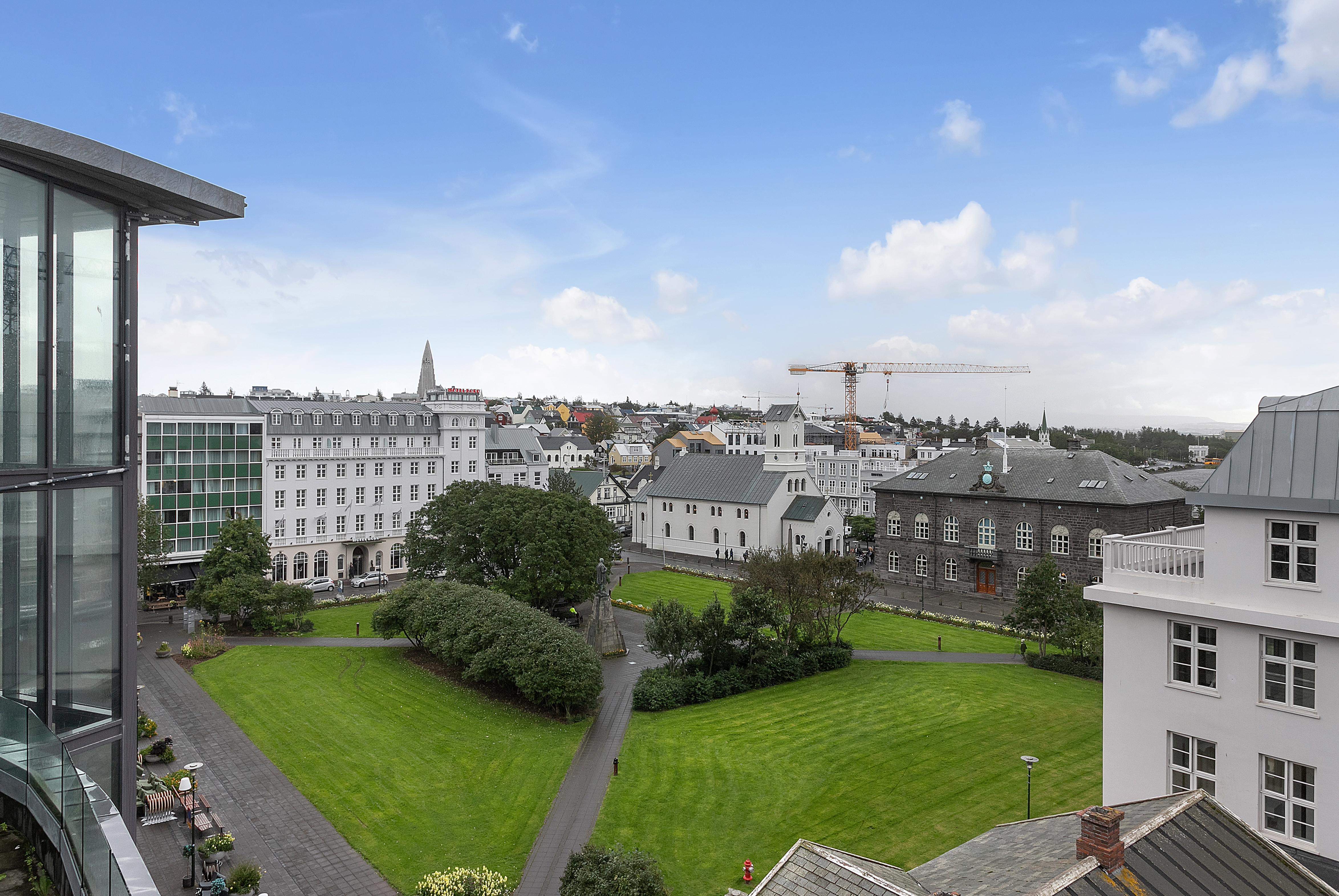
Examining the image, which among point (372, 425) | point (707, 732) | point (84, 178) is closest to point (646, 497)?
point (372, 425)

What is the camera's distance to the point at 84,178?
33.3 ft

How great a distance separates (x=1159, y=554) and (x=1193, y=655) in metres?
1.96

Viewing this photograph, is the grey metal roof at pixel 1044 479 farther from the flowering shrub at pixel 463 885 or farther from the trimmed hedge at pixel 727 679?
the flowering shrub at pixel 463 885

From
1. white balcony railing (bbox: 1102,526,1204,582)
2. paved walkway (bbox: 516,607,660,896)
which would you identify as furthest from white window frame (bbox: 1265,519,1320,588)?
paved walkway (bbox: 516,607,660,896)

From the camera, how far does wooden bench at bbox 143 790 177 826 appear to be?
21.4 metres

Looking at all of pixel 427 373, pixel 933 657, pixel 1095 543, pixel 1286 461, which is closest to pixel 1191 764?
pixel 1286 461

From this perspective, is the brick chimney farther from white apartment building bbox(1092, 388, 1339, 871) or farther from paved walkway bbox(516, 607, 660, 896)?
paved walkway bbox(516, 607, 660, 896)

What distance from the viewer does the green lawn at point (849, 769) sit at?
20797mm

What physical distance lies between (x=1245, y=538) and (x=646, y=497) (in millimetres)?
62859

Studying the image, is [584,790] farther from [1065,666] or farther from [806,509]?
[806,509]

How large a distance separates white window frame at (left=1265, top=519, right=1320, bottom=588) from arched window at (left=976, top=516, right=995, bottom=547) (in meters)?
40.5

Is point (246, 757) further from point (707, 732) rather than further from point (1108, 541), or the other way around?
point (1108, 541)

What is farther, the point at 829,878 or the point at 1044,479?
the point at 1044,479

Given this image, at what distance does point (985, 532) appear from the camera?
174ft
